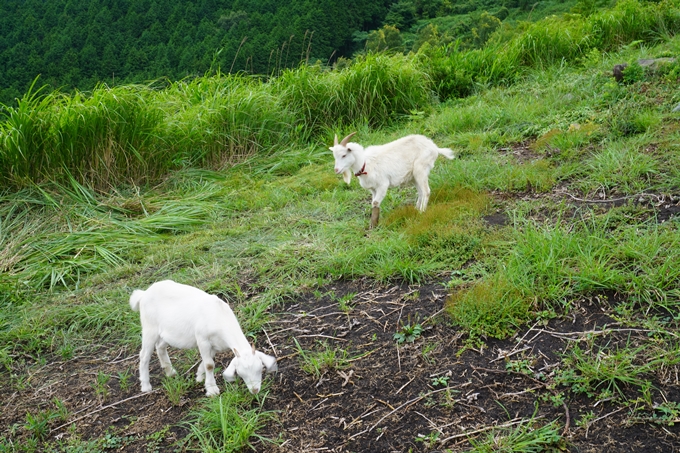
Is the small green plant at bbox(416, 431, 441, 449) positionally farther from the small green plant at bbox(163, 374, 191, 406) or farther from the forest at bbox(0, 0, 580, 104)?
the forest at bbox(0, 0, 580, 104)

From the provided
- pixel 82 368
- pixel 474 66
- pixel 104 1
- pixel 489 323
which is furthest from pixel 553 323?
pixel 104 1

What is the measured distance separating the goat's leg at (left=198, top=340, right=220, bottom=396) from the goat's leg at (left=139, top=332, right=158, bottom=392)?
0.34 m

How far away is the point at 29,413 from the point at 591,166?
15.1 feet

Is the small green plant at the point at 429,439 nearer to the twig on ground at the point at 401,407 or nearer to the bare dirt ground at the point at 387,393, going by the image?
the bare dirt ground at the point at 387,393

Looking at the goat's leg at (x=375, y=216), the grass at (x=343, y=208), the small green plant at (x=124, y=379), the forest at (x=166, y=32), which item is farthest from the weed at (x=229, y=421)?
the forest at (x=166, y=32)

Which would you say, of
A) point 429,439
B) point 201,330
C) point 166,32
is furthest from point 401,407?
point 166,32

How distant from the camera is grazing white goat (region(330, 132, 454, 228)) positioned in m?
4.64

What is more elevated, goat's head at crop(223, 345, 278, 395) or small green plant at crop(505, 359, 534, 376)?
goat's head at crop(223, 345, 278, 395)

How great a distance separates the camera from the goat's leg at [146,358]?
3082mm

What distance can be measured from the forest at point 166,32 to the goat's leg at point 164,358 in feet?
37.0

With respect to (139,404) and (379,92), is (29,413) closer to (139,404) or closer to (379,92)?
(139,404)

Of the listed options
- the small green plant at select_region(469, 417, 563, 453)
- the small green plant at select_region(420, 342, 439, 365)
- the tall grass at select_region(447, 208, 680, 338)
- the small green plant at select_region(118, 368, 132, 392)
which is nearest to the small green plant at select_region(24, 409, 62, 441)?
the small green plant at select_region(118, 368, 132, 392)

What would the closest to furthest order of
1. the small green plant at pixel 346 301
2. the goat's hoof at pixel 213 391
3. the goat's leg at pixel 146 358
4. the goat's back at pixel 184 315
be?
the goat's back at pixel 184 315 → the goat's hoof at pixel 213 391 → the goat's leg at pixel 146 358 → the small green plant at pixel 346 301

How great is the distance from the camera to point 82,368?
3.72 meters
